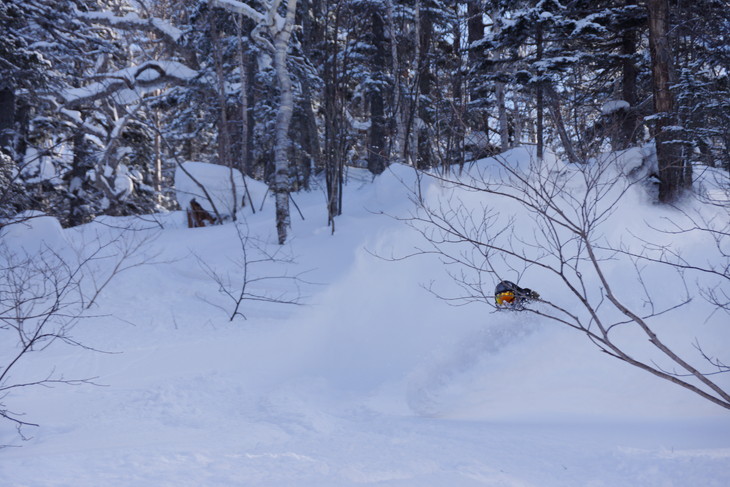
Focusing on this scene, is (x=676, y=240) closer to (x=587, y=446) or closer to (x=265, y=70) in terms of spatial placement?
(x=587, y=446)

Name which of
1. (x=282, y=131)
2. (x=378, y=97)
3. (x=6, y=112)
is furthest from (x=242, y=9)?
(x=6, y=112)

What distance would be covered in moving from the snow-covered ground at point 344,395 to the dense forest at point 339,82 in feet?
7.98

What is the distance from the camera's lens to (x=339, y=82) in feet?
39.3

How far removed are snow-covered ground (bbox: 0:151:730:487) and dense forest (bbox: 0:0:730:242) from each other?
243cm

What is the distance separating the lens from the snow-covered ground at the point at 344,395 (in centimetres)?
344

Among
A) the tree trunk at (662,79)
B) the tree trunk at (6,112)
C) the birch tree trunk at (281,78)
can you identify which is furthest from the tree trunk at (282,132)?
the tree trunk at (6,112)

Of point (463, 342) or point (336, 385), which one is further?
point (463, 342)

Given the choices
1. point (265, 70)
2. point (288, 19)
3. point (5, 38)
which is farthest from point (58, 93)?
point (288, 19)

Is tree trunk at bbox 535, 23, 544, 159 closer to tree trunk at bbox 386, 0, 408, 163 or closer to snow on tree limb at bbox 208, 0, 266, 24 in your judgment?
tree trunk at bbox 386, 0, 408, 163

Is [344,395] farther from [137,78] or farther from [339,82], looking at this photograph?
[137,78]

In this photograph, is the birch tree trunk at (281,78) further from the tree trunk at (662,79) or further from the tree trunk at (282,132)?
the tree trunk at (662,79)

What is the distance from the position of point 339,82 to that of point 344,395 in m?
8.44

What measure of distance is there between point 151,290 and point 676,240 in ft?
29.6

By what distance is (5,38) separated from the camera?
12180 mm
